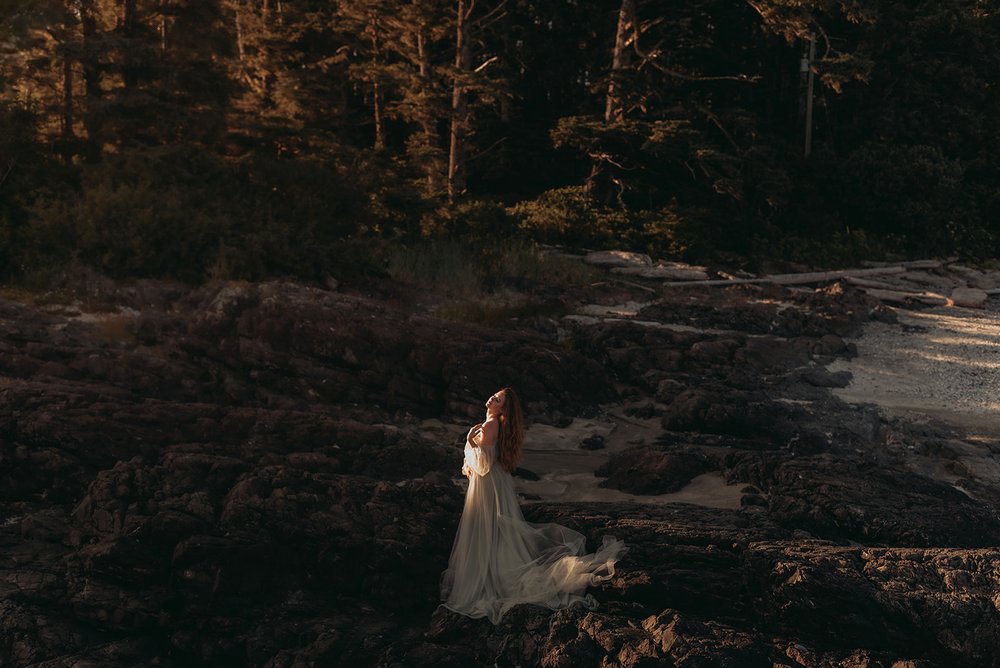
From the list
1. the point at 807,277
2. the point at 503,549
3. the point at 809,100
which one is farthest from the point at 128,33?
the point at 809,100

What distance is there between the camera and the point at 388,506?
7.49 metres

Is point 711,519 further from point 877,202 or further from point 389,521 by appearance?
point 877,202

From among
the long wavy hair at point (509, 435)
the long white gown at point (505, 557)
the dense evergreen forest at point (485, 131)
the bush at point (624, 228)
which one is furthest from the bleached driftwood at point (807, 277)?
the long white gown at point (505, 557)

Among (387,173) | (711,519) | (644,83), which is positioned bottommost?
(711,519)

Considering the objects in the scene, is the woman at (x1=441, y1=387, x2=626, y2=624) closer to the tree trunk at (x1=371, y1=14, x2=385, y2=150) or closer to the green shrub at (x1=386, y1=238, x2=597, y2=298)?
the green shrub at (x1=386, y1=238, x2=597, y2=298)

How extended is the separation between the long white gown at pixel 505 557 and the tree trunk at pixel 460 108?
17.2 meters

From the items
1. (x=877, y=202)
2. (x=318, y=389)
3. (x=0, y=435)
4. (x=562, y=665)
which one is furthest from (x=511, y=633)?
(x=877, y=202)

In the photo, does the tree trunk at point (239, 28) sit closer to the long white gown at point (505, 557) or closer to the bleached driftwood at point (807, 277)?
the bleached driftwood at point (807, 277)

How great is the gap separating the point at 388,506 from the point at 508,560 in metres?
1.33

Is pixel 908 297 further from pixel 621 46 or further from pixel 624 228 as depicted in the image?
pixel 621 46

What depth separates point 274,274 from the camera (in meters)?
15.5

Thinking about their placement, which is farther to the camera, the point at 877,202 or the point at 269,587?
the point at 877,202

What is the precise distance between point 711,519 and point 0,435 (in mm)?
6595

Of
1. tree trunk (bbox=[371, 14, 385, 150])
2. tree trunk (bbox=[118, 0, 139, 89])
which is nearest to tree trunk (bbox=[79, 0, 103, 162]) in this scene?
tree trunk (bbox=[118, 0, 139, 89])
